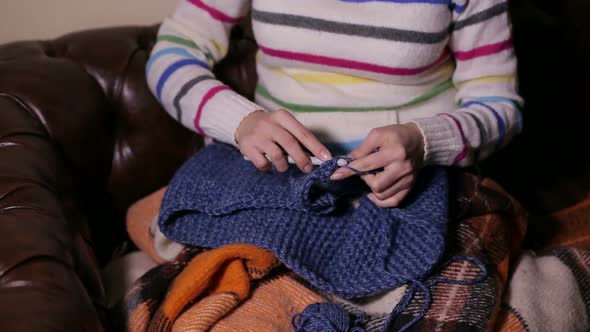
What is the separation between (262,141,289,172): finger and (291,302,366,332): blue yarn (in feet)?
0.56

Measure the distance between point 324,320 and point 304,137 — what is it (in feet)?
0.69

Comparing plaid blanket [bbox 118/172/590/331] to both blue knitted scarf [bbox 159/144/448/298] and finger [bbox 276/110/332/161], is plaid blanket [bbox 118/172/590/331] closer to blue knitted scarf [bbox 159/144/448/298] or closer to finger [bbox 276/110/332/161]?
blue knitted scarf [bbox 159/144/448/298]

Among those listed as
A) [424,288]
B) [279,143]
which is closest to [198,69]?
[279,143]

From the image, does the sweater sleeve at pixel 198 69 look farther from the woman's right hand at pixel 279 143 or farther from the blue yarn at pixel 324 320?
the blue yarn at pixel 324 320

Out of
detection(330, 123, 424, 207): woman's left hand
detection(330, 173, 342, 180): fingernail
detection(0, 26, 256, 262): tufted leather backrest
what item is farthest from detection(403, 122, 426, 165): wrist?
detection(0, 26, 256, 262): tufted leather backrest

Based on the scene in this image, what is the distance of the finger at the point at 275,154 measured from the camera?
2.41ft

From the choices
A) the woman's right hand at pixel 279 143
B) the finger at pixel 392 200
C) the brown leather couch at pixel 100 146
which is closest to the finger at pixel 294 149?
the woman's right hand at pixel 279 143

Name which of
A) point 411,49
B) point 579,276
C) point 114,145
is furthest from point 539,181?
point 114,145

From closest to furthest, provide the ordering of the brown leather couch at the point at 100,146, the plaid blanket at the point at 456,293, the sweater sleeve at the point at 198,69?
1. the brown leather couch at the point at 100,146
2. the plaid blanket at the point at 456,293
3. the sweater sleeve at the point at 198,69

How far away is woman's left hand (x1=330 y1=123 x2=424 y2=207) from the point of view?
2.33ft

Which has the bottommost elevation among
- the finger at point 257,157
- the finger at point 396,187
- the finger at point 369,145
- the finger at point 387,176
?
the finger at point 396,187

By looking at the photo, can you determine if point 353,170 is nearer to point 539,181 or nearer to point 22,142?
point 22,142

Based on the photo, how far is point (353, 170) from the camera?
0.70 m

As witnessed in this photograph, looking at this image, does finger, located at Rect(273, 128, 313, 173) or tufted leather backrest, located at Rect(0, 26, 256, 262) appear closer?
finger, located at Rect(273, 128, 313, 173)
